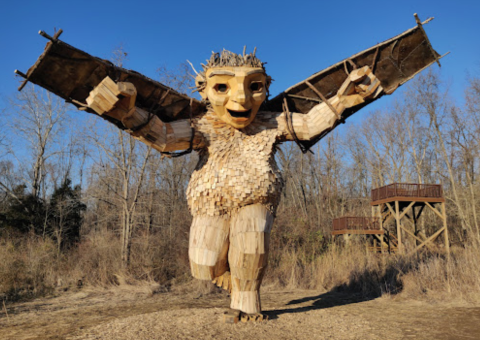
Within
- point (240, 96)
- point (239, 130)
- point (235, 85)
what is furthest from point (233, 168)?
point (235, 85)

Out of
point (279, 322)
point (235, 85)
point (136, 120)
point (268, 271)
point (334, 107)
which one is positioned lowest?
point (279, 322)

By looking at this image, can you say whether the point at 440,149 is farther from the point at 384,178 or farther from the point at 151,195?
the point at 151,195

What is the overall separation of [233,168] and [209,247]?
823 mm

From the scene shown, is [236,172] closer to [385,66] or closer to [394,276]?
[385,66]

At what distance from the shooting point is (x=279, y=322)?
3.54 meters

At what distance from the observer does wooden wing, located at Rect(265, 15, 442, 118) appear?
3.59m

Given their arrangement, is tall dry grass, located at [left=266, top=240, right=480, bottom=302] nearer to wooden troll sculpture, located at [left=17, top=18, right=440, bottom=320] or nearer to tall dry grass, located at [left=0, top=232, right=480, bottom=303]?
tall dry grass, located at [left=0, top=232, right=480, bottom=303]

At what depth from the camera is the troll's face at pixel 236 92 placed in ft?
11.5

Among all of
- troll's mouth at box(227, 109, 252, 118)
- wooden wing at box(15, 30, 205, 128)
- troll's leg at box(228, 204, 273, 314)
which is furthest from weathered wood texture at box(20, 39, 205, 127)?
troll's leg at box(228, 204, 273, 314)

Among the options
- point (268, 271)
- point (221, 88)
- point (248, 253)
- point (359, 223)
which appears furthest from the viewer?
point (359, 223)

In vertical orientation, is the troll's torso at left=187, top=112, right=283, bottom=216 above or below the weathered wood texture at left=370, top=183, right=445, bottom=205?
below

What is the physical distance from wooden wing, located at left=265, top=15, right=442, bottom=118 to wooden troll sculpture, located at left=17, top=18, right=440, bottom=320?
10 millimetres

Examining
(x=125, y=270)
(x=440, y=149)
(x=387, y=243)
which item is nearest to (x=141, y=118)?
(x=125, y=270)

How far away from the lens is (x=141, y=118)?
3283mm
